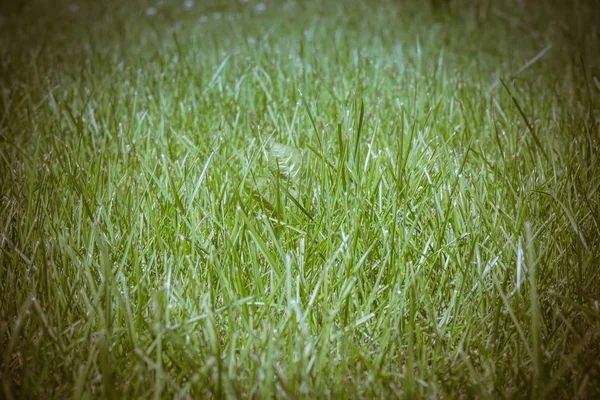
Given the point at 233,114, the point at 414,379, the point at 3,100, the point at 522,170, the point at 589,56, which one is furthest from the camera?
the point at 589,56

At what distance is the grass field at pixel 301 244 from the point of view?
0.97 m

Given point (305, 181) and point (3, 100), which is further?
point (3, 100)

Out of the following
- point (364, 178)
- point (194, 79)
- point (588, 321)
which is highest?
point (194, 79)

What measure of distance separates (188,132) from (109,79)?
101 cm

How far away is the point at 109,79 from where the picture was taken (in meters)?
2.77

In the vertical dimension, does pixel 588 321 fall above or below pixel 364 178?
below

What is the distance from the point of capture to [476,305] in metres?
1.17

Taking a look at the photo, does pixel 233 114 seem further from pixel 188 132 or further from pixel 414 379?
pixel 414 379

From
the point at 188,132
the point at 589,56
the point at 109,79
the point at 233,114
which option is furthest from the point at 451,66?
the point at 109,79

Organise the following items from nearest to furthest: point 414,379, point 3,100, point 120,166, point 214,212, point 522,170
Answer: point 414,379 → point 214,212 → point 522,170 → point 120,166 → point 3,100

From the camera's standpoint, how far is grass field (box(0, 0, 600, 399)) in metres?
0.97

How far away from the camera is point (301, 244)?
1240 mm

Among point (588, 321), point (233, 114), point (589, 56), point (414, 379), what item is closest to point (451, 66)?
point (589, 56)

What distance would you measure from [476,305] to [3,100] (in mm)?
2438
